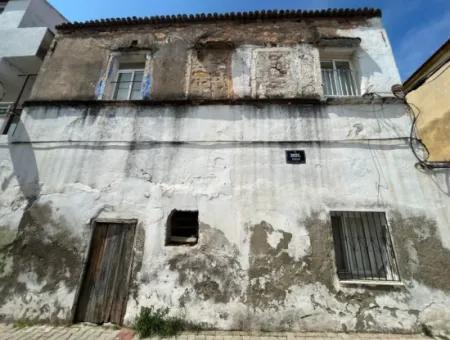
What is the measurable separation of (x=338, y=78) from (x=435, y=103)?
4.28 meters

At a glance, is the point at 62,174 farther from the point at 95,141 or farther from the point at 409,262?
the point at 409,262

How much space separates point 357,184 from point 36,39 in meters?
9.37

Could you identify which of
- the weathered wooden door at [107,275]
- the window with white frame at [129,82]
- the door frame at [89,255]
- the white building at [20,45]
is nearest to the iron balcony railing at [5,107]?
the white building at [20,45]

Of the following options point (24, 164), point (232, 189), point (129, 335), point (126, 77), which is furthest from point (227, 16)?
point (129, 335)

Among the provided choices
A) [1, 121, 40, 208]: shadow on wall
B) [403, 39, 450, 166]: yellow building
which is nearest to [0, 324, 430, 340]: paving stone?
[1, 121, 40, 208]: shadow on wall

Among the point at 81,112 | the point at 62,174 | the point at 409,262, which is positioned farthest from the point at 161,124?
the point at 409,262

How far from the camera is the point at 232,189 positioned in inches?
213

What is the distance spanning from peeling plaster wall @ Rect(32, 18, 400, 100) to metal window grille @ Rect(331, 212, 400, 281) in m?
2.99

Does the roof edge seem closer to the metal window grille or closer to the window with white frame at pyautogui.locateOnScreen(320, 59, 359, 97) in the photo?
the window with white frame at pyautogui.locateOnScreen(320, 59, 359, 97)

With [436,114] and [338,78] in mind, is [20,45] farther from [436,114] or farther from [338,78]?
[436,114]

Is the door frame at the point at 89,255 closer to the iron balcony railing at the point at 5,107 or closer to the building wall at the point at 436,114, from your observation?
the iron balcony railing at the point at 5,107

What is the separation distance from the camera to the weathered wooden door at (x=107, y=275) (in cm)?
476

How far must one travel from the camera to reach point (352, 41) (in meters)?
6.58

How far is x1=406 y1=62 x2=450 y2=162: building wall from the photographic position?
781cm
